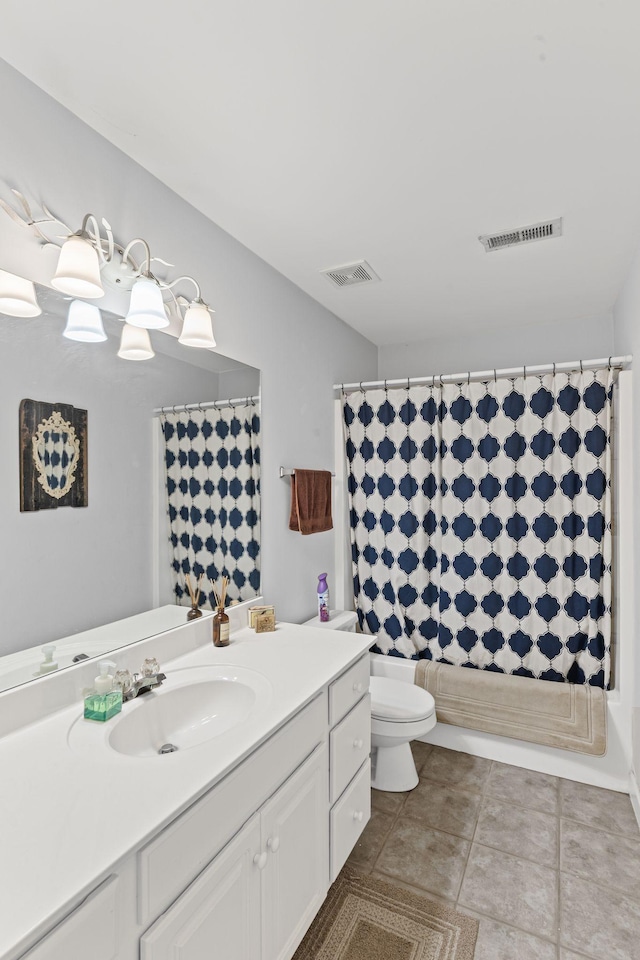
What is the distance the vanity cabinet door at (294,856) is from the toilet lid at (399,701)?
69cm

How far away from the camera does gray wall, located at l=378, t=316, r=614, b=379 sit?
291 centimetres

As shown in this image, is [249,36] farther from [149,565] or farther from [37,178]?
[149,565]

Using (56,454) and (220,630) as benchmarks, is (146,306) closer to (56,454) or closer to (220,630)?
(56,454)

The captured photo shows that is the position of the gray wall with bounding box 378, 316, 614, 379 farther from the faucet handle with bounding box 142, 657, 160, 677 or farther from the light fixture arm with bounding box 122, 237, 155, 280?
the faucet handle with bounding box 142, 657, 160, 677

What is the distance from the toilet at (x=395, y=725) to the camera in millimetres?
2129

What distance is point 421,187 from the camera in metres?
1.66

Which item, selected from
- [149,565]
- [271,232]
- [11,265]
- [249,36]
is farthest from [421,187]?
[149,565]

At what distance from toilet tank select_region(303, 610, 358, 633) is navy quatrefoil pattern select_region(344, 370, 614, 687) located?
0.74 ft

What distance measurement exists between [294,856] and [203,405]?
4.60ft

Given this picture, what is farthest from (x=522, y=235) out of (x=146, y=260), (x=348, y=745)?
(x=348, y=745)

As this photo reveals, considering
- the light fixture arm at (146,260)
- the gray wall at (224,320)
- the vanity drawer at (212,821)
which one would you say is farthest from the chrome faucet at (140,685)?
the light fixture arm at (146,260)

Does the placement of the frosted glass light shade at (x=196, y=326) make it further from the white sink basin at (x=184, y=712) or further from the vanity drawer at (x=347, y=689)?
the vanity drawer at (x=347, y=689)

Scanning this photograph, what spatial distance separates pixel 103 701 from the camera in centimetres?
121

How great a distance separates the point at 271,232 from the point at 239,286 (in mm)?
238
